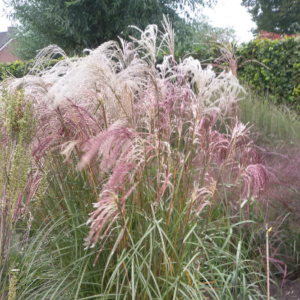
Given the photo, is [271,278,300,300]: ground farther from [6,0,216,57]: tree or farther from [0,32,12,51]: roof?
[0,32,12,51]: roof

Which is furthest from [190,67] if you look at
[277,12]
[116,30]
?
[277,12]

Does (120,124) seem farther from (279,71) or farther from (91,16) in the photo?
(91,16)

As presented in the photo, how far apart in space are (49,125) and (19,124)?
0.55 metres

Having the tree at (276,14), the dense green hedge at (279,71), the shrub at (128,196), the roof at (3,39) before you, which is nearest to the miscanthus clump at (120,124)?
the shrub at (128,196)

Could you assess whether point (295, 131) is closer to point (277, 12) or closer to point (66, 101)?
point (66, 101)

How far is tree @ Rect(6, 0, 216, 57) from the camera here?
1293 centimetres

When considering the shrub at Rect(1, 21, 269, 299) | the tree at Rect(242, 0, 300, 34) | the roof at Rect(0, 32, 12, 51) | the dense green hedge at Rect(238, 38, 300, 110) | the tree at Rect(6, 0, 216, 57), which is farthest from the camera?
the roof at Rect(0, 32, 12, 51)

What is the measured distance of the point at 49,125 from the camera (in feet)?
7.66

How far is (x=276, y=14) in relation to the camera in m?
30.3

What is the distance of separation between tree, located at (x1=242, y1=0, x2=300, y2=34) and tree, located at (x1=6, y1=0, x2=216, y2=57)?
17451mm

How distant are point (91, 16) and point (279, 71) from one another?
7672 mm

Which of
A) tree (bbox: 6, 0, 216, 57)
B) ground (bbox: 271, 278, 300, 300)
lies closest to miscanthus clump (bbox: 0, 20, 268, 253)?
ground (bbox: 271, 278, 300, 300)

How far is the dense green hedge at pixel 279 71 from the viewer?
7918 mm

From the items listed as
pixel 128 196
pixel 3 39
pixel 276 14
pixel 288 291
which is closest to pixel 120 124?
pixel 128 196
